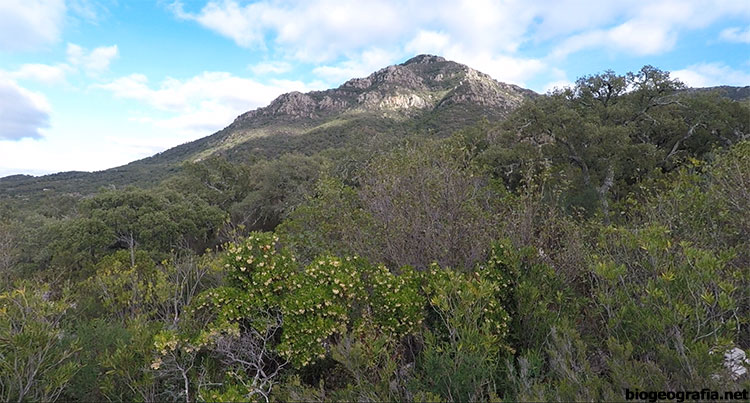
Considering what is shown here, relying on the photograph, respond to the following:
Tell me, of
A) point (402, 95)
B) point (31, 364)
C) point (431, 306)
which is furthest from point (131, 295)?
point (402, 95)

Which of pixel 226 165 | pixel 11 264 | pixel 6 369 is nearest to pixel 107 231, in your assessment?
pixel 11 264

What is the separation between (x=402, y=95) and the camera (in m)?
97.8

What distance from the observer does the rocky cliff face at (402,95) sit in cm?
8588

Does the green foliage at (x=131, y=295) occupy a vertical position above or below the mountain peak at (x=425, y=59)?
below

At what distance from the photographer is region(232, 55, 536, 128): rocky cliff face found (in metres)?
85.9

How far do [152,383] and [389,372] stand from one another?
112 inches

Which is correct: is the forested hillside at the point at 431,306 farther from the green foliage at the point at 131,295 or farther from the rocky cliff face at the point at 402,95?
the rocky cliff face at the point at 402,95

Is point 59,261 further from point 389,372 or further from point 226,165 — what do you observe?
point 389,372

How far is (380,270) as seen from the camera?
16.8ft

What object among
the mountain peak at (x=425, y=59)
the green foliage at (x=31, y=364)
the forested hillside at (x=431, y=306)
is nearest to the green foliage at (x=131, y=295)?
the forested hillside at (x=431, y=306)

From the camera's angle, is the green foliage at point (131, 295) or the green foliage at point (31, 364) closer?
the green foliage at point (31, 364)

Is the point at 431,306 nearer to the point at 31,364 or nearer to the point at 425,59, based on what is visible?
the point at 31,364

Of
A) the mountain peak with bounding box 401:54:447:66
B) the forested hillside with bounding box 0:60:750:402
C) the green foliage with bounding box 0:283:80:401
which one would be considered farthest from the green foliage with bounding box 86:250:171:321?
the mountain peak with bounding box 401:54:447:66

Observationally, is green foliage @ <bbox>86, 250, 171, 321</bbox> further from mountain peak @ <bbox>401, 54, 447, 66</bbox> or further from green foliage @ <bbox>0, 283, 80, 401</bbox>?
mountain peak @ <bbox>401, 54, 447, 66</bbox>
